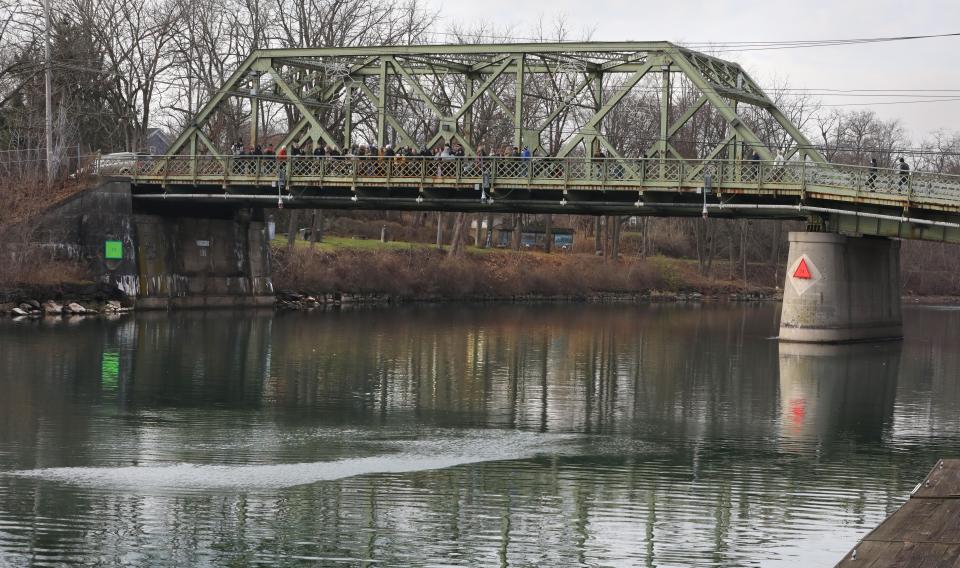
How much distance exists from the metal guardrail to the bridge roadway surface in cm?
6

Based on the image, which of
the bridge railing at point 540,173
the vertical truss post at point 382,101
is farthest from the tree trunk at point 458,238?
the vertical truss post at point 382,101

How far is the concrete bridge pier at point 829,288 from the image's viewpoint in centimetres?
5469

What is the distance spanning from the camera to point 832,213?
54438 millimetres

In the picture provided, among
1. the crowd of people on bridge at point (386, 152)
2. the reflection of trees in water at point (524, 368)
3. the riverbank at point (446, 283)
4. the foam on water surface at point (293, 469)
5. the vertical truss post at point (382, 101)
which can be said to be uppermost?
the vertical truss post at point (382, 101)

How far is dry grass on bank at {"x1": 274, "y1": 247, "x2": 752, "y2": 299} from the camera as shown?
84.1 meters

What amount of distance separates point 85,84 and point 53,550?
7202cm

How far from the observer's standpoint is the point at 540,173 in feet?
196

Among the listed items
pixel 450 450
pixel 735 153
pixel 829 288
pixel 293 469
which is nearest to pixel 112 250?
pixel 735 153

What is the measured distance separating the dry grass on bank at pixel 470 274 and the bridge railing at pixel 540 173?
14300mm

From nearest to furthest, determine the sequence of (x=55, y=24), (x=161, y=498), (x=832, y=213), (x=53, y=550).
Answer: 1. (x=53, y=550)
2. (x=161, y=498)
3. (x=832, y=213)
4. (x=55, y=24)

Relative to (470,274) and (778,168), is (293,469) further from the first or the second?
(470,274)

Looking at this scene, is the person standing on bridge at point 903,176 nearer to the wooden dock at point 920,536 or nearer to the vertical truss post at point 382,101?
the vertical truss post at point 382,101

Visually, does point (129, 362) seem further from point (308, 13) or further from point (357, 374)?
point (308, 13)

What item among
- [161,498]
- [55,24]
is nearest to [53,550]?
[161,498]
